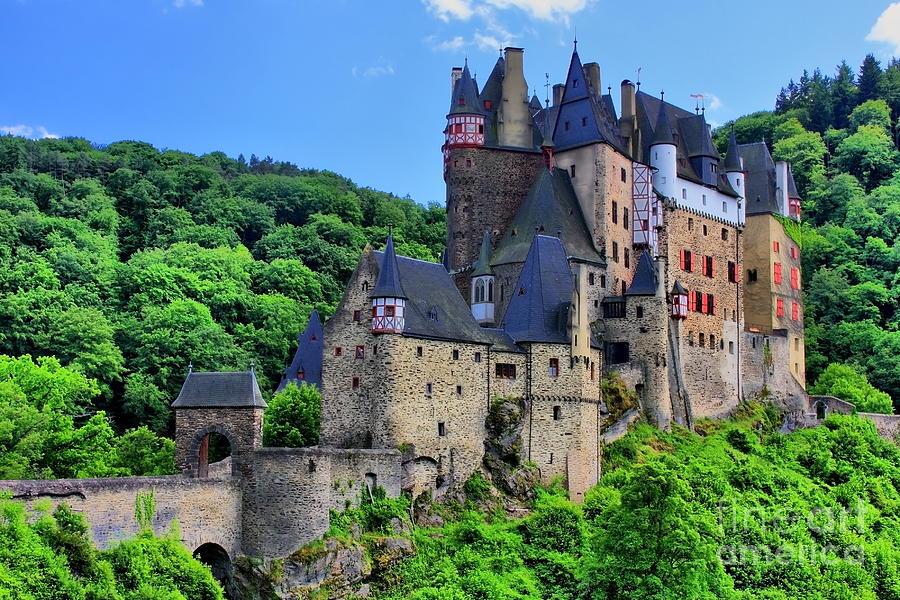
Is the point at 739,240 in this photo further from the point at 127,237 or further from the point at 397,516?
the point at 127,237

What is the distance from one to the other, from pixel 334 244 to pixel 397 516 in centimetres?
5104

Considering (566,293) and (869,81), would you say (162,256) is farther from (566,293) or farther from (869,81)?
(869,81)

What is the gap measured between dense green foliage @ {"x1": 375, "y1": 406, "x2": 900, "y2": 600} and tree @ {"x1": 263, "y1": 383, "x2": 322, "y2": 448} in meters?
8.73

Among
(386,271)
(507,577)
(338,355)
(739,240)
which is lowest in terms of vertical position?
(507,577)

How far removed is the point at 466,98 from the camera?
2491 inches

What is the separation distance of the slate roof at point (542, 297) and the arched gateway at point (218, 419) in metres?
12.9

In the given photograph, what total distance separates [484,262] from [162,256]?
29.6m

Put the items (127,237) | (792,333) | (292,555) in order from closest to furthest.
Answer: (292,555)
(792,333)
(127,237)

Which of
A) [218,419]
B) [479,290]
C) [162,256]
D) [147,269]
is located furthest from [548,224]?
[162,256]

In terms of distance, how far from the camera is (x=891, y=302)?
84812 mm

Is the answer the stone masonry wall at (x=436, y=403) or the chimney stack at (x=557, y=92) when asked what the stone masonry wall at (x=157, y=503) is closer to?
the stone masonry wall at (x=436, y=403)

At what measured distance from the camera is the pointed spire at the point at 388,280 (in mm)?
48875

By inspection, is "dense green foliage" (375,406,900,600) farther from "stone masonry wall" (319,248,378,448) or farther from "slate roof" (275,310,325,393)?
"slate roof" (275,310,325,393)

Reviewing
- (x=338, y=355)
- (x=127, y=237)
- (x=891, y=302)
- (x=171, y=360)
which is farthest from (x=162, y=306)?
(x=891, y=302)
